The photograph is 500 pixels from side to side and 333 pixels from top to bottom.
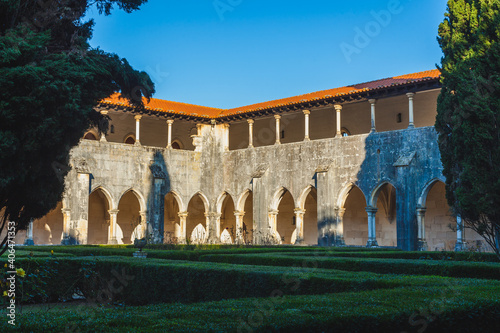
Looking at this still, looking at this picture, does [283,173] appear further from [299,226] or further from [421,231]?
[421,231]

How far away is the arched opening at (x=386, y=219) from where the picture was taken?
28281 millimetres

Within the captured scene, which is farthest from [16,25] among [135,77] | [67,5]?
[135,77]

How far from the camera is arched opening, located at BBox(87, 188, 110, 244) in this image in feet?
102

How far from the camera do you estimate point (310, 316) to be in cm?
434

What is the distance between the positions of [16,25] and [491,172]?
964cm

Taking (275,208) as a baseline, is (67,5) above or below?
above

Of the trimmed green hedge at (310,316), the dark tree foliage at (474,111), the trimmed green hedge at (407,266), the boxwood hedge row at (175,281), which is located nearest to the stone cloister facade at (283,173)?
the dark tree foliage at (474,111)

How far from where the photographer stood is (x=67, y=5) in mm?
8578

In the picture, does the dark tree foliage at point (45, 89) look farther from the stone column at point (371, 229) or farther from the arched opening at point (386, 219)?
the arched opening at point (386, 219)

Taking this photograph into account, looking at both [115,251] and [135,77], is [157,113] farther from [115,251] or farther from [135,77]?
[135,77]

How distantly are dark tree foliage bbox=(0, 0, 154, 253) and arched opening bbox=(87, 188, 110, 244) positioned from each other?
75.3ft

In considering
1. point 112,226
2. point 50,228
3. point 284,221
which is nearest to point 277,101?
point 284,221

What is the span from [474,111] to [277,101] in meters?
18.8

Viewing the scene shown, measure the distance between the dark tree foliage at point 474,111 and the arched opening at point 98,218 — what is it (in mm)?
20911
